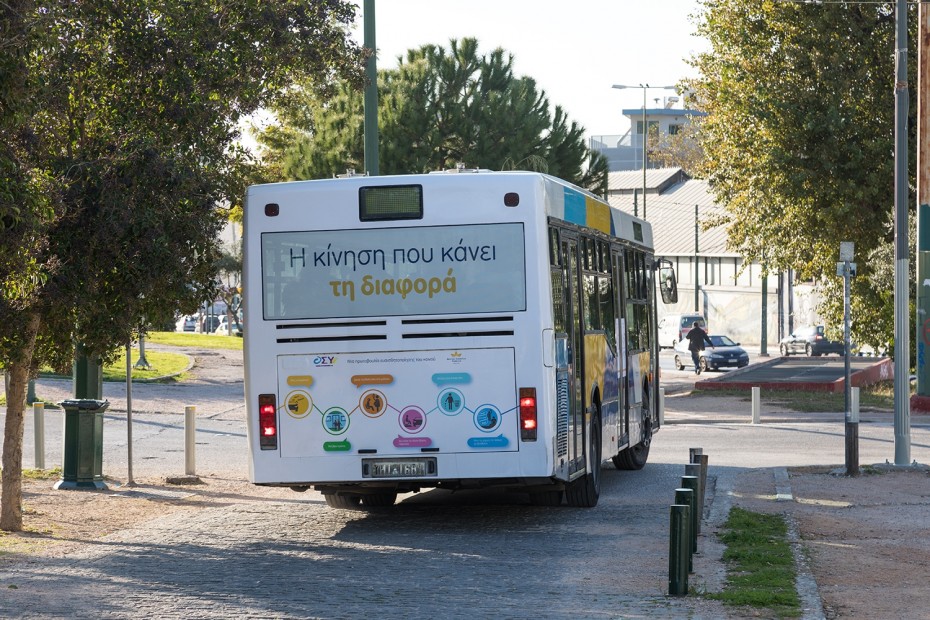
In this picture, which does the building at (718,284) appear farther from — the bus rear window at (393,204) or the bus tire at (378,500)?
the bus rear window at (393,204)

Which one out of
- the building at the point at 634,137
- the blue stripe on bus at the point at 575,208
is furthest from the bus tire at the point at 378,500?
the building at the point at 634,137

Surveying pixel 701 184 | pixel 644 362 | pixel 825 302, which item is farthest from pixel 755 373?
pixel 701 184

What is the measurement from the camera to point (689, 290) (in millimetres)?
83625

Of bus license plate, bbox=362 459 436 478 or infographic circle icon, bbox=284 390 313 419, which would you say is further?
infographic circle icon, bbox=284 390 313 419

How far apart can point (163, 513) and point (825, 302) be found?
2761cm

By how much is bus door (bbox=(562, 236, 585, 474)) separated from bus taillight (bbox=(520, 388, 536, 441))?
0.94 metres

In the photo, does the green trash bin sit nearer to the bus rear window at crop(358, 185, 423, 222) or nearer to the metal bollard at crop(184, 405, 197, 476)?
the metal bollard at crop(184, 405, 197, 476)

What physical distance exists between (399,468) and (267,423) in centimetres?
116

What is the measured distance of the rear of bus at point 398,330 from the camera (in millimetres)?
11938

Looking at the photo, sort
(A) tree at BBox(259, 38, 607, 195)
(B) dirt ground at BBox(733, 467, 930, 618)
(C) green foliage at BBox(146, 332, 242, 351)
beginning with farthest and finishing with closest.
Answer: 1. (C) green foliage at BBox(146, 332, 242, 351)
2. (A) tree at BBox(259, 38, 607, 195)
3. (B) dirt ground at BBox(733, 467, 930, 618)

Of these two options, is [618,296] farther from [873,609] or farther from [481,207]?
[873,609]

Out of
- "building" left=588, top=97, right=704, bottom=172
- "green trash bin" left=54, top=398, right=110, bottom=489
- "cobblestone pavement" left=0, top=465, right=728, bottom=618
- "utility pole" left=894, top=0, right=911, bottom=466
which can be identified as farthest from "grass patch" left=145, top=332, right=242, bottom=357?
"building" left=588, top=97, right=704, bottom=172

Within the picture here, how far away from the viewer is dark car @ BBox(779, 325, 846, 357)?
63500mm

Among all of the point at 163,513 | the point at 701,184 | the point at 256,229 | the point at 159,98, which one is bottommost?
the point at 163,513
